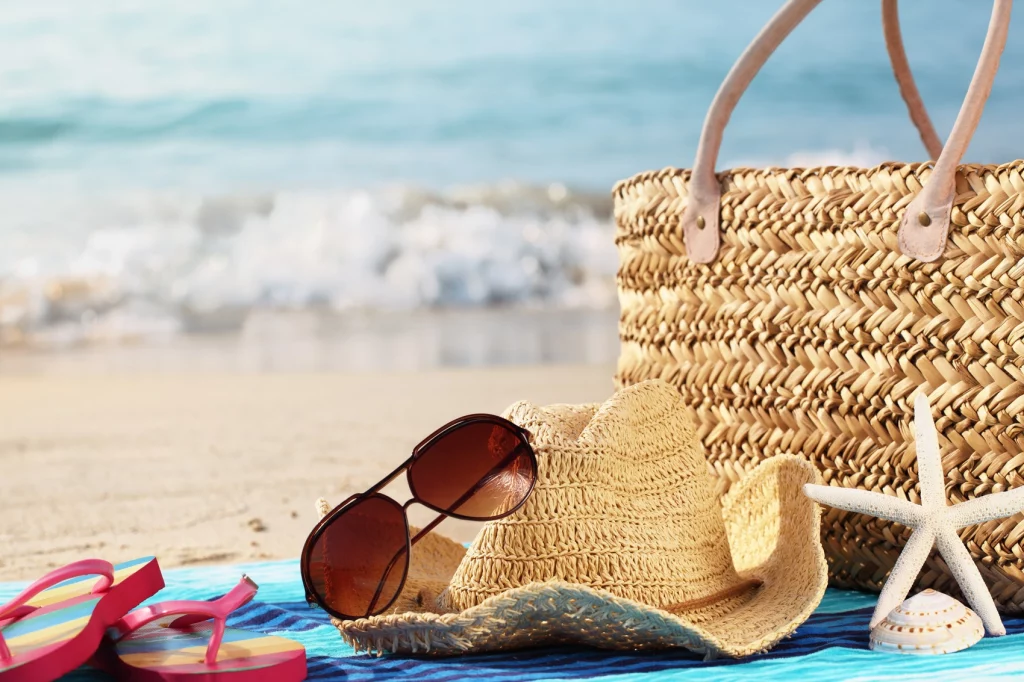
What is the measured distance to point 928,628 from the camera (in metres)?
0.88

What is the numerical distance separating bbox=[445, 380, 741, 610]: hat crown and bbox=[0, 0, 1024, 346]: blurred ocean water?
159 inches

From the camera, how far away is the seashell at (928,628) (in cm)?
88

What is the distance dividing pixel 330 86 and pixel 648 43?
1997mm

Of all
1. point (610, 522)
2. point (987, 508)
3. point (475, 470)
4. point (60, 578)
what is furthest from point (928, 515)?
point (60, 578)

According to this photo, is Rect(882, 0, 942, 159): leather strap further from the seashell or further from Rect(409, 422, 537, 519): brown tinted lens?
Rect(409, 422, 537, 519): brown tinted lens

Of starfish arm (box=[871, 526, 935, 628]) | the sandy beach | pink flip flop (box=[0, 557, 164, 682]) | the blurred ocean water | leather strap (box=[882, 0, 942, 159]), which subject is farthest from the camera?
the blurred ocean water

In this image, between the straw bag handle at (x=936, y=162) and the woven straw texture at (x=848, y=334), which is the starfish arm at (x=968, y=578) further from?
the straw bag handle at (x=936, y=162)

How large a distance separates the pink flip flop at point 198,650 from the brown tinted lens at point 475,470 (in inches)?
6.6

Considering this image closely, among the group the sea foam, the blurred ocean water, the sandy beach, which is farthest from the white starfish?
the blurred ocean water

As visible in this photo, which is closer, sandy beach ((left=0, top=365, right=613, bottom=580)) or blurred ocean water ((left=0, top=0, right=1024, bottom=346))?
sandy beach ((left=0, top=365, right=613, bottom=580))

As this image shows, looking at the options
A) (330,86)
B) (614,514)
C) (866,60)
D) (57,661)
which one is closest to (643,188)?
(614,514)

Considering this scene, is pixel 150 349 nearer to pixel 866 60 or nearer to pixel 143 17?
pixel 143 17

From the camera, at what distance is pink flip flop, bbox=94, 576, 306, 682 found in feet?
2.46

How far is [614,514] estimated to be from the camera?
2.92 feet
